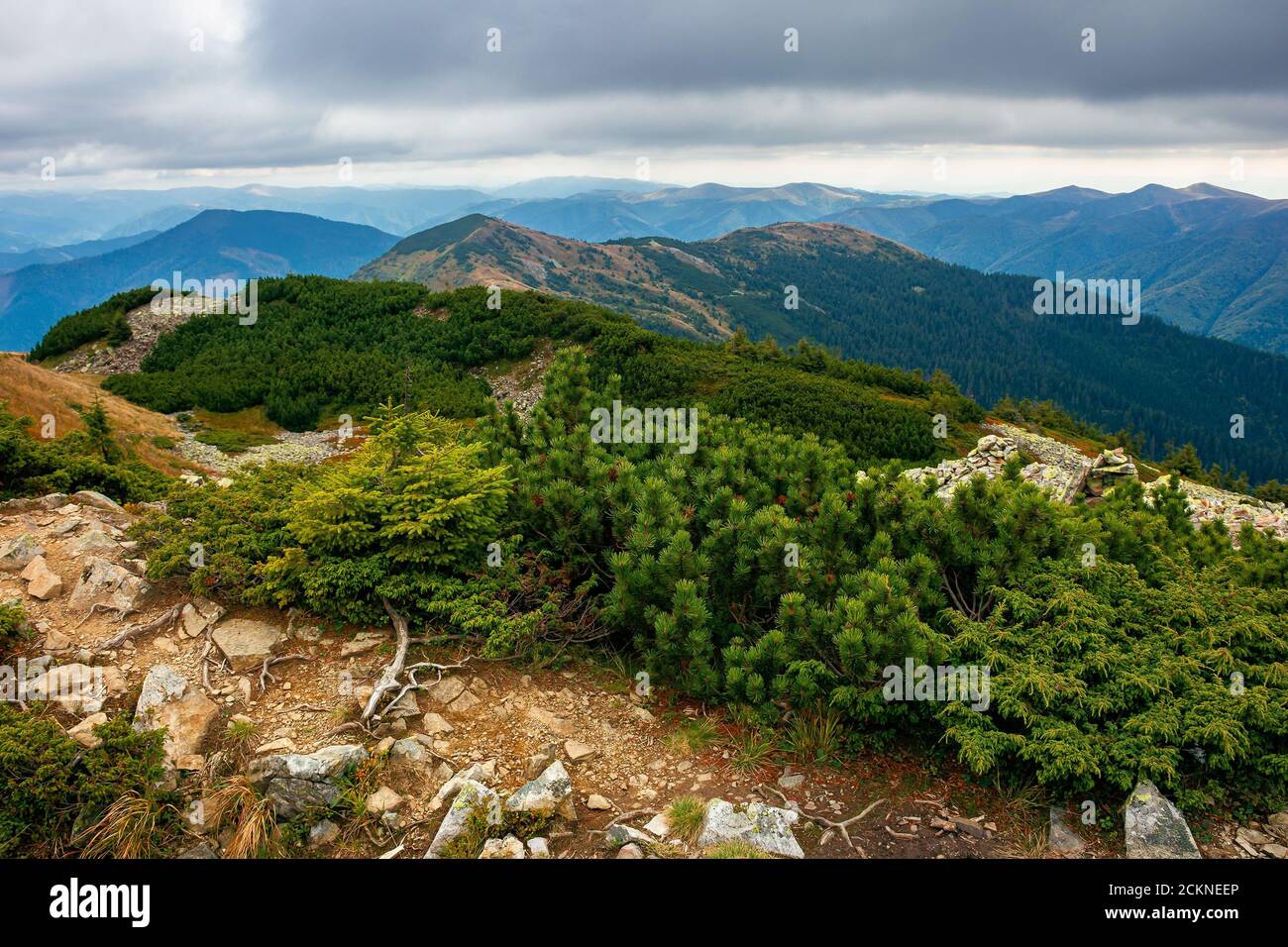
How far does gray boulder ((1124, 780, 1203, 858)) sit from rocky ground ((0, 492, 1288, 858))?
0.02 meters

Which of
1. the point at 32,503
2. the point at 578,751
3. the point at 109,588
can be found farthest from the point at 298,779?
the point at 32,503

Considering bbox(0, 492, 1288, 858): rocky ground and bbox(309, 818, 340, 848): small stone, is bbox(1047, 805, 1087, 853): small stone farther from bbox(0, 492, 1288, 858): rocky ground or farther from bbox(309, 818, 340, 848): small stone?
bbox(309, 818, 340, 848): small stone

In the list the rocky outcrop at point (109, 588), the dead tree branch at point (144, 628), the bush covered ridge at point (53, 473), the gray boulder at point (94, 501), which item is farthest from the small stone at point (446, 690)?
the bush covered ridge at point (53, 473)

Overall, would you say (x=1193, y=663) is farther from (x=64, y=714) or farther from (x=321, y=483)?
(x=64, y=714)

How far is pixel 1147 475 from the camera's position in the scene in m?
47.5

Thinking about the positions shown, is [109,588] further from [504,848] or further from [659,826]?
[659,826]

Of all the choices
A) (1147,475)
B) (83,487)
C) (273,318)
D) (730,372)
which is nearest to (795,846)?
(83,487)

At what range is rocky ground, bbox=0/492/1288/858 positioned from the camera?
6.68m

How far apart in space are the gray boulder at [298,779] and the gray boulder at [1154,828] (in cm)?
758

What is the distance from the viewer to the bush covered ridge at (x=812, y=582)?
7.04 m

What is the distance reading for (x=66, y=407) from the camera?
31.4 m

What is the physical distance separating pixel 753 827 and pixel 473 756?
10.3 ft

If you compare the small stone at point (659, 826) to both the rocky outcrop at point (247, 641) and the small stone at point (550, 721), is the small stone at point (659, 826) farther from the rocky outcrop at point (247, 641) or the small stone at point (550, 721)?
the rocky outcrop at point (247, 641)

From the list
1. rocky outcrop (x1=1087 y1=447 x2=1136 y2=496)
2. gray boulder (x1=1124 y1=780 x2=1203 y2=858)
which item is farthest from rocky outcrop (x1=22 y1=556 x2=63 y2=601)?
rocky outcrop (x1=1087 y1=447 x2=1136 y2=496)
